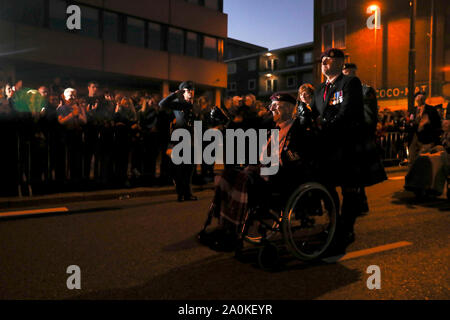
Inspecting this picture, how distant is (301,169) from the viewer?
3.99 m

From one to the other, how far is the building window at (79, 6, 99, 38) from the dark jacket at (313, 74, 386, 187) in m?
22.5

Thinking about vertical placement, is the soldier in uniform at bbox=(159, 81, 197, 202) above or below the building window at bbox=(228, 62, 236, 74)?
below

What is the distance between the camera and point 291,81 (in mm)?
60688

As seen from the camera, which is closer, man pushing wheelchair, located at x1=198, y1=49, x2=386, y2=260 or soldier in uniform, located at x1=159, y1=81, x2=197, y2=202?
man pushing wheelchair, located at x1=198, y1=49, x2=386, y2=260

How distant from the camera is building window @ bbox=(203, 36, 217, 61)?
102 ft

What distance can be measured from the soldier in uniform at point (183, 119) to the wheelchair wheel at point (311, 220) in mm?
3862

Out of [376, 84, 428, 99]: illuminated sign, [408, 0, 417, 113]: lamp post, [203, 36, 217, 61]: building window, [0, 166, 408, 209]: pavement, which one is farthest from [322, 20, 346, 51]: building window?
[0, 166, 408, 209]: pavement

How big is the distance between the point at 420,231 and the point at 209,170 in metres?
6.22

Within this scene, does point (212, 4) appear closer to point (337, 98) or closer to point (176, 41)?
point (176, 41)

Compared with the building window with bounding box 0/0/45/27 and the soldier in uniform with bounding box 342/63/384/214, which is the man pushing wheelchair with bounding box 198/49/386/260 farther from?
the building window with bounding box 0/0/45/27

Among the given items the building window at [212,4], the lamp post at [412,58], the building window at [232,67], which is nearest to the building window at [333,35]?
the building window at [212,4]

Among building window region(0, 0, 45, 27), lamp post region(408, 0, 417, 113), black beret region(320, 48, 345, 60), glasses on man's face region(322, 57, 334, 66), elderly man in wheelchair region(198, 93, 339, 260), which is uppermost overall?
building window region(0, 0, 45, 27)
